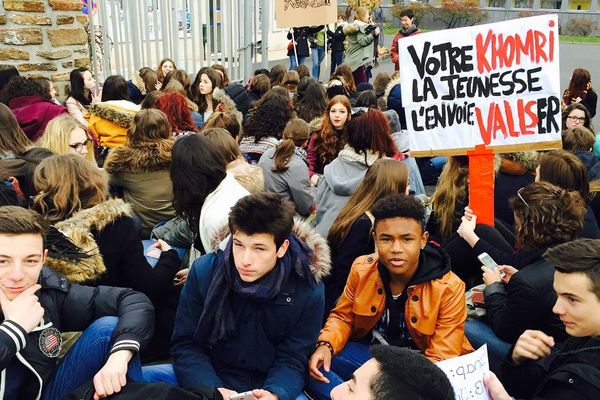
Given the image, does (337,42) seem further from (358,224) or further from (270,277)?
(270,277)

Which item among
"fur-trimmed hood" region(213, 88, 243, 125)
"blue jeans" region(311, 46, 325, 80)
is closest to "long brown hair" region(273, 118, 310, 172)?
"fur-trimmed hood" region(213, 88, 243, 125)

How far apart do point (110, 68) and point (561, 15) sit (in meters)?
34.3

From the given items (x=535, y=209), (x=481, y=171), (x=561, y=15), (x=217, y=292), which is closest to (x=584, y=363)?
(x=535, y=209)

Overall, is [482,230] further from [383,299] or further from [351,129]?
[351,129]

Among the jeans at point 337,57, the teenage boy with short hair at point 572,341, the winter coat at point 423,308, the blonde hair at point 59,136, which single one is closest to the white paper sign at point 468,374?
the teenage boy with short hair at point 572,341

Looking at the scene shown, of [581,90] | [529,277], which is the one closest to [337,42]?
[581,90]

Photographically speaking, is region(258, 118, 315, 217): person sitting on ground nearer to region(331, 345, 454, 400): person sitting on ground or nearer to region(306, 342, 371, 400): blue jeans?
region(306, 342, 371, 400): blue jeans

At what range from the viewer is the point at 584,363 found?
231cm

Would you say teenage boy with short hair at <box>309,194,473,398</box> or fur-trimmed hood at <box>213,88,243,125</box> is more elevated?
fur-trimmed hood at <box>213,88,243,125</box>

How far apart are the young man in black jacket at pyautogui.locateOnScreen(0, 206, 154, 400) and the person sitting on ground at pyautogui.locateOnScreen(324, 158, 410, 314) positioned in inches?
48.8

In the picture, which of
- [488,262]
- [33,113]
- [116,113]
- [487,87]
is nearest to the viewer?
[488,262]

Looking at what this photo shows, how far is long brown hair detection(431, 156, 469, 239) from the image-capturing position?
4.29 m

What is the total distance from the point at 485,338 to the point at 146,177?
262 centimetres

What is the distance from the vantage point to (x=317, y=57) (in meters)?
13.1
